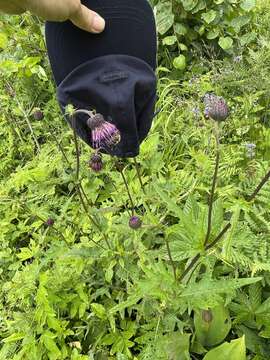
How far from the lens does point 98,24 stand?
1.23m

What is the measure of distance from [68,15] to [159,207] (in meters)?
0.82

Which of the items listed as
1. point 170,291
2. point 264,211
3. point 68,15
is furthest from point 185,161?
point 68,15

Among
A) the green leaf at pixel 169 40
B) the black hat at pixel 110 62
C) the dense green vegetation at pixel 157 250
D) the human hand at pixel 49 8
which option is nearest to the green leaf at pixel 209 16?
the green leaf at pixel 169 40

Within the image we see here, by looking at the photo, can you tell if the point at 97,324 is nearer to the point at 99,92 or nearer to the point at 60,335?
the point at 60,335

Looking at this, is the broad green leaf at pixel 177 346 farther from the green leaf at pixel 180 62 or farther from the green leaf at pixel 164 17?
the green leaf at pixel 164 17

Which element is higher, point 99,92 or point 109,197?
point 99,92

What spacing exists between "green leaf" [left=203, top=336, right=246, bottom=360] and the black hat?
2.16 feet

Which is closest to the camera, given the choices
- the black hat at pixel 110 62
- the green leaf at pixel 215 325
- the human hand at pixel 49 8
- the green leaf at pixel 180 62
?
the human hand at pixel 49 8

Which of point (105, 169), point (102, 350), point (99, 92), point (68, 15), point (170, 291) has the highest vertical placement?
point (68, 15)

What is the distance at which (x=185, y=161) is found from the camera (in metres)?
2.05

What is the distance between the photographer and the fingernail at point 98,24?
1.21 metres

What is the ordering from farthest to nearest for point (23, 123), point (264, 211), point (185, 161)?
1. point (23, 123)
2. point (185, 161)
3. point (264, 211)

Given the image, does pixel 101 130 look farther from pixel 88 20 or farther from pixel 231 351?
pixel 231 351

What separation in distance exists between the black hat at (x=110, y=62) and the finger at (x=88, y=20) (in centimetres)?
5
